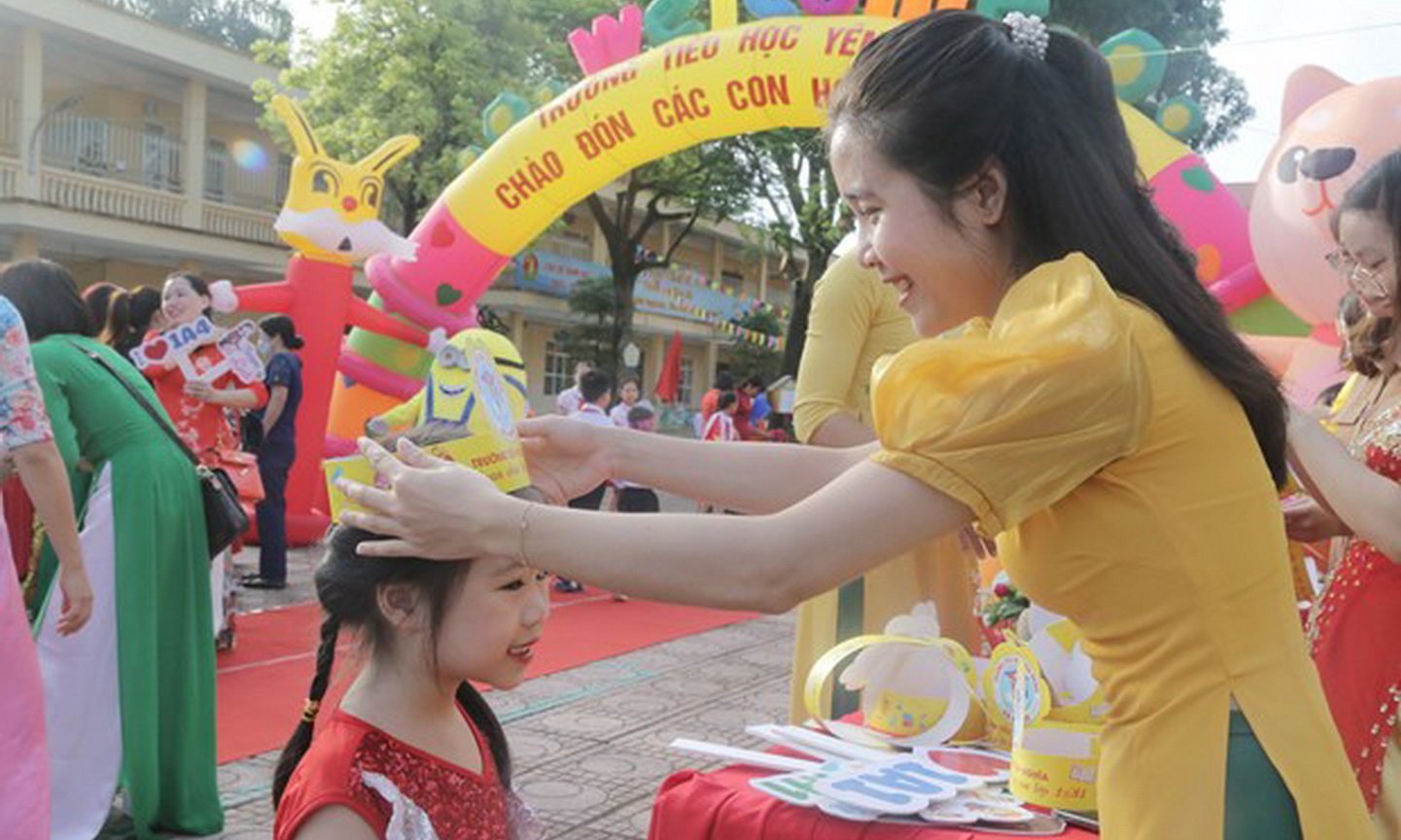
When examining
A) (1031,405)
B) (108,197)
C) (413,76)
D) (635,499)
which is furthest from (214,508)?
(108,197)

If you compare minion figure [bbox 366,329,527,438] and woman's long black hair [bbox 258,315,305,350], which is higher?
minion figure [bbox 366,329,527,438]

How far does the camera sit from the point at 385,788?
1.38 meters

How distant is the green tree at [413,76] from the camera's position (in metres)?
14.9

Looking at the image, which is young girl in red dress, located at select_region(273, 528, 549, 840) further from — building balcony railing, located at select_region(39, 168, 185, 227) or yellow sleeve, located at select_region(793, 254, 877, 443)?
building balcony railing, located at select_region(39, 168, 185, 227)

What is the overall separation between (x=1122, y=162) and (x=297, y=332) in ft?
25.5

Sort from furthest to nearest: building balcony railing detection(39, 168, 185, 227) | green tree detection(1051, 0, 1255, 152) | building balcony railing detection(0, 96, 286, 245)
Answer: building balcony railing detection(0, 96, 286, 245) < building balcony railing detection(39, 168, 185, 227) < green tree detection(1051, 0, 1255, 152)

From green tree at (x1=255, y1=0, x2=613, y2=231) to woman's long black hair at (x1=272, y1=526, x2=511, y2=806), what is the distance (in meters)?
14.0

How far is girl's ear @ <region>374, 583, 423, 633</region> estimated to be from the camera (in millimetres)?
1513

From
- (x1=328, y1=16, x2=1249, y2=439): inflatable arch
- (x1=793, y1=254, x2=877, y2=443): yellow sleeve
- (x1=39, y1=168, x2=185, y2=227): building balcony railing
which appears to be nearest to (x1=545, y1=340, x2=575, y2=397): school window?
(x1=39, y1=168, x2=185, y2=227): building balcony railing

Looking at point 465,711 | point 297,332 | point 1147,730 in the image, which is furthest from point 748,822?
point 297,332

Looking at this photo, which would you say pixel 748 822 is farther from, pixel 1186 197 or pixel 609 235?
pixel 609 235

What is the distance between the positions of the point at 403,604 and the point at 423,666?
0.08 m

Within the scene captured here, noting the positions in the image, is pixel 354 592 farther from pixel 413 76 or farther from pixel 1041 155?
pixel 413 76

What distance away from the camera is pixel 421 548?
3.61ft
